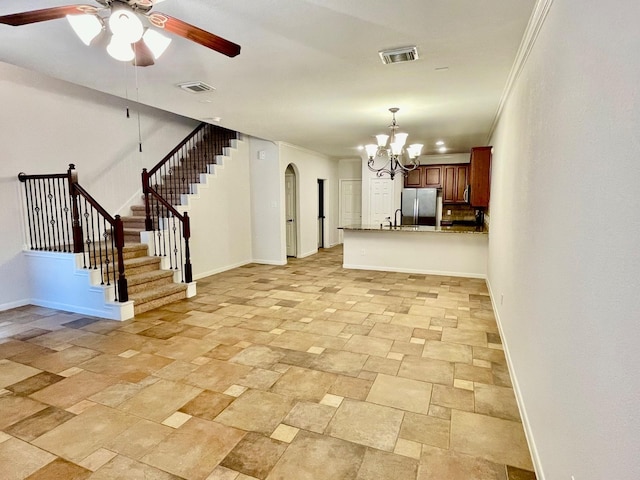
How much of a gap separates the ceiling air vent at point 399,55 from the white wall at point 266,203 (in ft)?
14.7

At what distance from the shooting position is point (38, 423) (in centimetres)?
230

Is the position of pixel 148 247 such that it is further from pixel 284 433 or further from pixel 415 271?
pixel 415 271

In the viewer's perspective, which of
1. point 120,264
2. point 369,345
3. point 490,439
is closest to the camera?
point 490,439

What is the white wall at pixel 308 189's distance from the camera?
749 centimetres

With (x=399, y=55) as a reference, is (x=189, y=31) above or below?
below

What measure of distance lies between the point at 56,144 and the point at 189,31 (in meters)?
4.15

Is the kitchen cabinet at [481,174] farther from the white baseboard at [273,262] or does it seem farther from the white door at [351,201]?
the white door at [351,201]

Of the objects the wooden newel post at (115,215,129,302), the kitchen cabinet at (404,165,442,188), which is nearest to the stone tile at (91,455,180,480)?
the wooden newel post at (115,215,129,302)

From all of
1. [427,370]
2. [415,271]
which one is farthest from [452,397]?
[415,271]

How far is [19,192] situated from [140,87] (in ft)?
7.87

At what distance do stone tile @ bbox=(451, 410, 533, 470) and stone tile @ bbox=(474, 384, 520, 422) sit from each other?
7cm

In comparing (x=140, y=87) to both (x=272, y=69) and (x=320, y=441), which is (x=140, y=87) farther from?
(x=320, y=441)

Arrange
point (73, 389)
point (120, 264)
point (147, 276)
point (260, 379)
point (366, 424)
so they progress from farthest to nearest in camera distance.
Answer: point (147, 276)
point (120, 264)
point (260, 379)
point (73, 389)
point (366, 424)

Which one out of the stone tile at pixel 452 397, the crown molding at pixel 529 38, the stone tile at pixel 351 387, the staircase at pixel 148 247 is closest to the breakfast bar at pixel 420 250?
the crown molding at pixel 529 38
